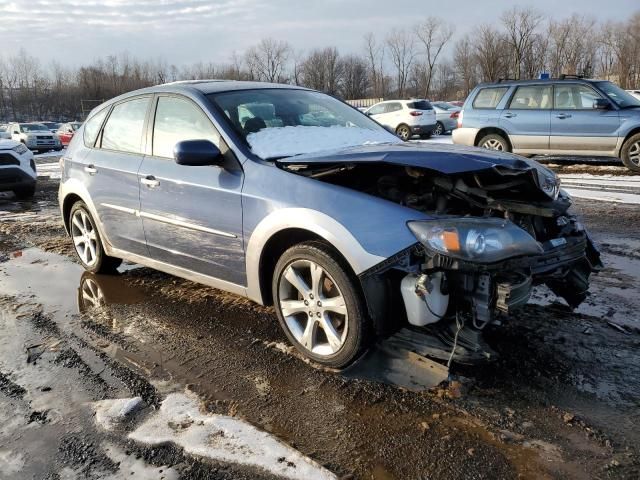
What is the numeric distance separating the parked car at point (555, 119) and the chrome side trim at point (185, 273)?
29.0 feet

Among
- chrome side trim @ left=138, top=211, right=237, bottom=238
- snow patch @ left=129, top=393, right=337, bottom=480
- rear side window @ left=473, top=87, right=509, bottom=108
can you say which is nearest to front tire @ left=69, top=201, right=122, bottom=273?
chrome side trim @ left=138, top=211, right=237, bottom=238

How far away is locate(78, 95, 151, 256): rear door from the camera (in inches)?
174

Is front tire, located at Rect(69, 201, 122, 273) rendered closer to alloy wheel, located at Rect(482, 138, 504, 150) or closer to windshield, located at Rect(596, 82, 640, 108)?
alloy wheel, located at Rect(482, 138, 504, 150)

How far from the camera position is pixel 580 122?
10547 millimetres

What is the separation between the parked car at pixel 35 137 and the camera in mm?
27873

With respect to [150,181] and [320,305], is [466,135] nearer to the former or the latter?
[150,181]

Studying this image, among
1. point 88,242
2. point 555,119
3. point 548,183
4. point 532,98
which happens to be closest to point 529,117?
point 532,98

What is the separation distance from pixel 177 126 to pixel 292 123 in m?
0.87

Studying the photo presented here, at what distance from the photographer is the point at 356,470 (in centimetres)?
236

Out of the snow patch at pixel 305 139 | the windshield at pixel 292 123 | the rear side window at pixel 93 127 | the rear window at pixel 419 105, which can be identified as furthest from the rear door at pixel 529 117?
the rear window at pixel 419 105

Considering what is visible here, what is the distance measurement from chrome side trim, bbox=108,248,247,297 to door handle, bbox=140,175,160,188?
0.62 meters

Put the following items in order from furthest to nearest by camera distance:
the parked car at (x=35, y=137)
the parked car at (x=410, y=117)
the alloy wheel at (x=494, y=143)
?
the parked car at (x=35, y=137) < the parked car at (x=410, y=117) < the alloy wheel at (x=494, y=143)

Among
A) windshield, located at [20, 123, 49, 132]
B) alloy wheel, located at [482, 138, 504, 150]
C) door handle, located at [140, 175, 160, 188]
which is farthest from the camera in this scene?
windshield, located at [20, 123, 49, 132]

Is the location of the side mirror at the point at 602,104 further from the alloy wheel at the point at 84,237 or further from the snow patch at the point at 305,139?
the alloy wheel at the point at 84,237
